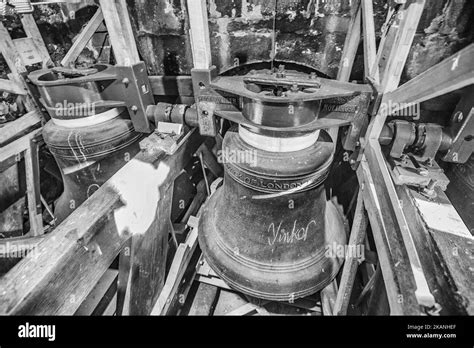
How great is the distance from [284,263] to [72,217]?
130 cm

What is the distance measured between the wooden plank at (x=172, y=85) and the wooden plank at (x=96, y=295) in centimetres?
207

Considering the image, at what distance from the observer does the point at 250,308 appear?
254 centimetres

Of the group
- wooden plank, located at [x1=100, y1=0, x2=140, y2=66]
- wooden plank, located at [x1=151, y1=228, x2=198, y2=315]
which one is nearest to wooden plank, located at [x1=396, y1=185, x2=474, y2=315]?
wooden plank, located at [x1=151, y1=228, x2=198, y2=315]

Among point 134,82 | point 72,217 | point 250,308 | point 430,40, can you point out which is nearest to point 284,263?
point 250,308

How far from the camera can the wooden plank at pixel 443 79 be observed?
963mm

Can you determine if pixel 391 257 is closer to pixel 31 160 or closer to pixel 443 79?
pixel 443 79

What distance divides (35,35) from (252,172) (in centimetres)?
312

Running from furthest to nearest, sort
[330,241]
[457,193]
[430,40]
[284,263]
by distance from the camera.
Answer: [457,193] → [430,40] → [330,241] → [284,263]

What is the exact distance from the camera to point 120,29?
1.76 m

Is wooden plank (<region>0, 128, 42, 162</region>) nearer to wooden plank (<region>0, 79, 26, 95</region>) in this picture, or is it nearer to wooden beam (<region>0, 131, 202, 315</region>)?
wooden plank (<region>0, 79, 26, 95</region>)

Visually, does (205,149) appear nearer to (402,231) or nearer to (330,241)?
(330,241)

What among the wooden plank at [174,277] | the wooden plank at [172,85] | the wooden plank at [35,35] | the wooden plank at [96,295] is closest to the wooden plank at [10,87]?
the wooden plank at [35,35]

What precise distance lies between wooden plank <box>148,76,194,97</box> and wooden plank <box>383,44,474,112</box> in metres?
2.01
